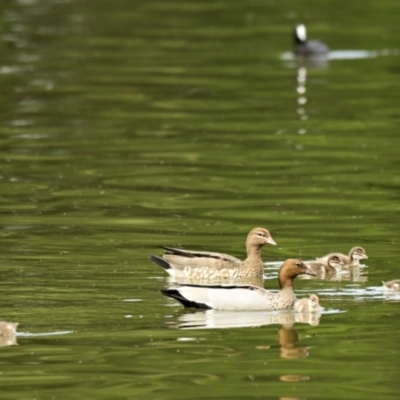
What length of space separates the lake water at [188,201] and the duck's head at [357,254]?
0.53 ft

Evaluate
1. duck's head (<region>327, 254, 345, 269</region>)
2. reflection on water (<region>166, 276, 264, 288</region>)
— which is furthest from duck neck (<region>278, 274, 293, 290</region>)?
duck's head (<region>327, 254, 345, 269</region>)

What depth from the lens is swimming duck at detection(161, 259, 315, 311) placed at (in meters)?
13.1

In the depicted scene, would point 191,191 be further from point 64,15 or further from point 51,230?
point 64,15

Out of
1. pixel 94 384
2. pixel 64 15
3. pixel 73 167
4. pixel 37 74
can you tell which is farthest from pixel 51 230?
pixel 64 15

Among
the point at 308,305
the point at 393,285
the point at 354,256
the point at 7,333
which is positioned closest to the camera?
the point at 7,333

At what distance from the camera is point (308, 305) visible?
1309 cm

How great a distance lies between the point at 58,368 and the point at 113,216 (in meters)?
6.88

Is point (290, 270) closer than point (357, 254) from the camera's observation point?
Yes

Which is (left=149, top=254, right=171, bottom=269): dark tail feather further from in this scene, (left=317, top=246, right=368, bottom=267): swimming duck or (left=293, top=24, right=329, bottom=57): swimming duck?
(left=293, top=24, right=329, bottom=57): swimming duck

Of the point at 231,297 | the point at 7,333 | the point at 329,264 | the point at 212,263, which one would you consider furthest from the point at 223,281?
the point at 7,333

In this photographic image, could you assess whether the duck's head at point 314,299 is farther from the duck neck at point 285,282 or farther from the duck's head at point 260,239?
the duck's head at point 260,239

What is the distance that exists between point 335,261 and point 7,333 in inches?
161

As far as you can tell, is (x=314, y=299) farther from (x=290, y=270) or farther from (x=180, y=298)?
(x=180, y=298)

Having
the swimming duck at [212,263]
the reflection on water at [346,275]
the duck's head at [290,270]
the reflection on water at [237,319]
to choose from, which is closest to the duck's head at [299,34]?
the swimming duck at [212,263]
